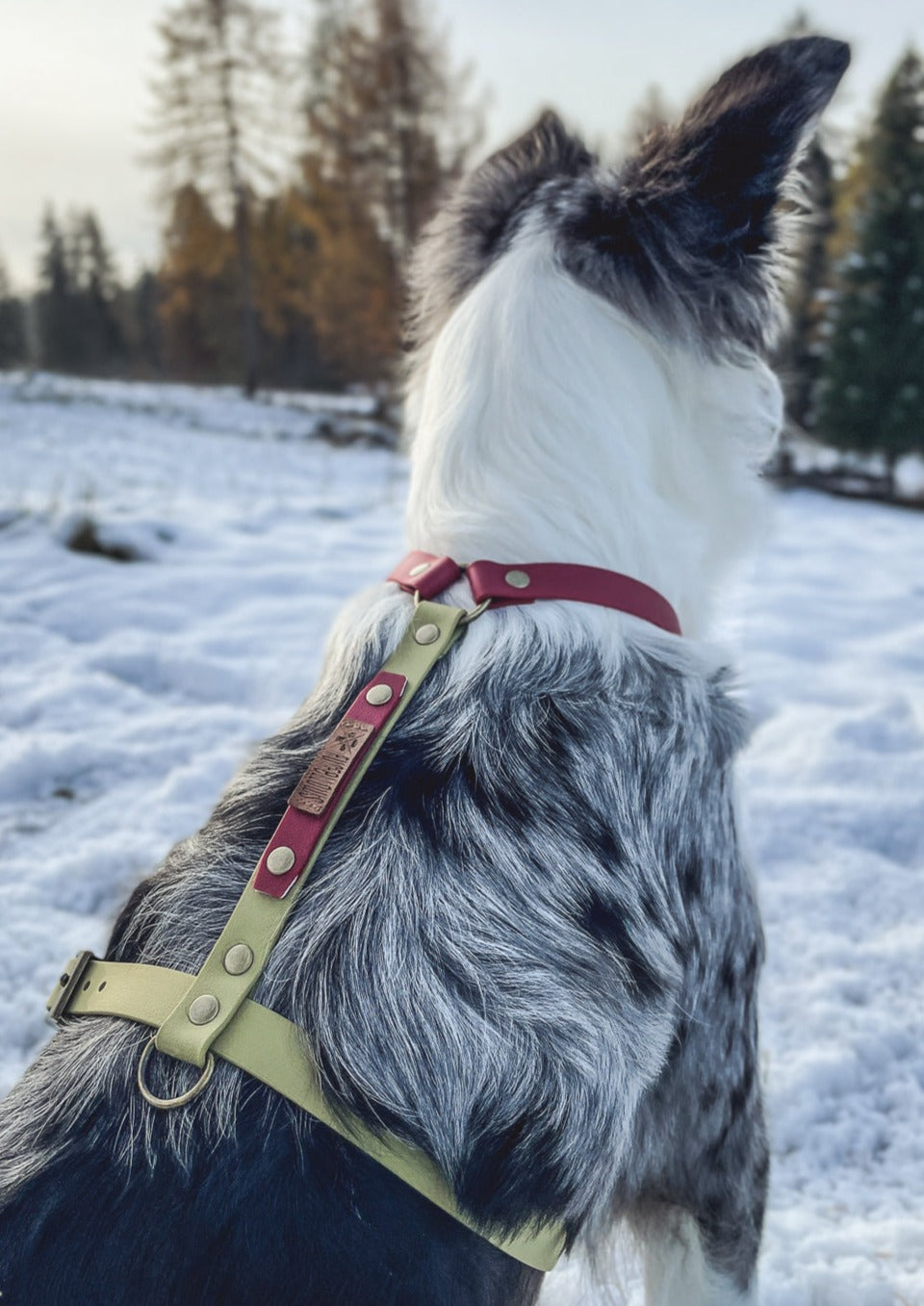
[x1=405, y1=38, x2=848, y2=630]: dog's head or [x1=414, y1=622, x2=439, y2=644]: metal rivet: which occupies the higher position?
[x1=405, y1=38, x2=848, y2=630]: dog's head

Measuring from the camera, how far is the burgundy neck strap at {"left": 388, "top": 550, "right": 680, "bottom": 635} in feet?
4.99

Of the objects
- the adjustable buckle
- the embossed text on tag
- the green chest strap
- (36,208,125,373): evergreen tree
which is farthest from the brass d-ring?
(36,208,125,373): evergreen tree

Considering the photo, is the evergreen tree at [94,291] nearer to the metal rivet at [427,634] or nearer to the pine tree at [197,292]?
the pine tree at [197,292]

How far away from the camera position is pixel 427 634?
1.43 m

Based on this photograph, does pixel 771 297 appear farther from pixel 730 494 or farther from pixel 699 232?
pixel 730 494

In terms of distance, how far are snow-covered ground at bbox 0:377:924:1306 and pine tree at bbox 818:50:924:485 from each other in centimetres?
1022

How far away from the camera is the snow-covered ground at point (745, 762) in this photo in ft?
6.51

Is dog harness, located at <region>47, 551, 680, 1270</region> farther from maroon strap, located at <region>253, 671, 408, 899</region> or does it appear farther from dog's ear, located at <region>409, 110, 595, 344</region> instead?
dog's ear, located at <region>409, 110, 595, 344</region>

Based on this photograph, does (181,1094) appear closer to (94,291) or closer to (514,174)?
(514,174)

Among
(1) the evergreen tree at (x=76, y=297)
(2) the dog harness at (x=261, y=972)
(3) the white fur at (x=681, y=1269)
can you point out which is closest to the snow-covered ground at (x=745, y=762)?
(3) the white fur at (x=681, y=1269)

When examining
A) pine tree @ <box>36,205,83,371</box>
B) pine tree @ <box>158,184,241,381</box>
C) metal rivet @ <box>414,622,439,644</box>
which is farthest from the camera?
pine tree @ <box>36,205,83,371</box>

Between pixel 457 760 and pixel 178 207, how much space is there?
24.6 meters

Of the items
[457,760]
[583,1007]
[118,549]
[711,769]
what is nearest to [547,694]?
[457,760]

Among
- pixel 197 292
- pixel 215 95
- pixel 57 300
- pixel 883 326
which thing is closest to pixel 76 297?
pixel 57 300
